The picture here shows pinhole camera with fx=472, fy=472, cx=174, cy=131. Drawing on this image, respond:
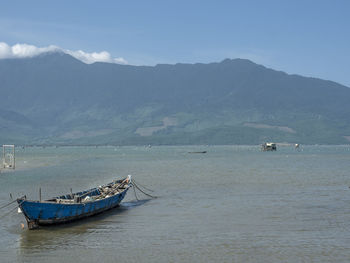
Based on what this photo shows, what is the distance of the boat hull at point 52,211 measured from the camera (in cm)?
3272

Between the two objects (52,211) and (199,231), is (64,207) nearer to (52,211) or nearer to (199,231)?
(52,211)

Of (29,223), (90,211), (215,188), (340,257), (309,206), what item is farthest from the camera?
(215,188)

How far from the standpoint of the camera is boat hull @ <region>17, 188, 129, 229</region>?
107 feet

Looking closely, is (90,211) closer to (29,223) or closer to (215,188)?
(29,223)

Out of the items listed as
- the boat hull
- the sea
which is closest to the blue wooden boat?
the boat hull

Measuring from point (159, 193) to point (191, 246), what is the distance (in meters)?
26.6

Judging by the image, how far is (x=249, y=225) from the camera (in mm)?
34469

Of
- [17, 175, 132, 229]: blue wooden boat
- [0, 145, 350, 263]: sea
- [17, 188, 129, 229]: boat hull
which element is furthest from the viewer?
[17, 175, 132, 229]: blue wooden boat

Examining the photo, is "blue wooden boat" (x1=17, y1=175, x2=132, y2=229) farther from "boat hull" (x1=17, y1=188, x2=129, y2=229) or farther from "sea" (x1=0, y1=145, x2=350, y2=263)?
"sea" (x1=0, y1=145, x2=350, y2=263)

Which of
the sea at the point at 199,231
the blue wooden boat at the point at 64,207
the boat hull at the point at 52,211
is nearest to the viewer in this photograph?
the sea at the point at 199,231

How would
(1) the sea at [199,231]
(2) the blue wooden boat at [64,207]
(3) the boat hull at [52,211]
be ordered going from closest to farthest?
1. (1) the sea at [199,231]
2. (3) the boat hull at [52,211]
3. (2) the blue wooden boat at [64,207]

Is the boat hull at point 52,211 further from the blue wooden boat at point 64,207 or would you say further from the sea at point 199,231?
the sea at point 199,231

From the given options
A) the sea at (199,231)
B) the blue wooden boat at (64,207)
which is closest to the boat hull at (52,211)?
the blue wooden boat at (64,207)

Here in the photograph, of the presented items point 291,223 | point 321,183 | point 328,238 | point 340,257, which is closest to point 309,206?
point 291,223
